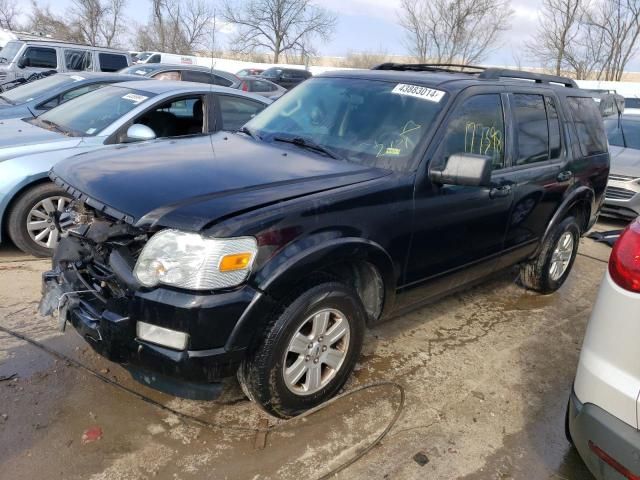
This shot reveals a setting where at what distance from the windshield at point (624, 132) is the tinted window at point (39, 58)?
A: 12.9 metres

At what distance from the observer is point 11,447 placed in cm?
253

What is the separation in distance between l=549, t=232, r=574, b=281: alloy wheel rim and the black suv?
665mm

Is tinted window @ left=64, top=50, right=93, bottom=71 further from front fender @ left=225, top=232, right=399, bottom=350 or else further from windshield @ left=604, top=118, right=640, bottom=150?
front fender @ left=225, top=232, right=399, bottom=350

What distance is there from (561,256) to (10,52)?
48.1 ft

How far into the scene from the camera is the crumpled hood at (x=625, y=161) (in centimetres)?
827

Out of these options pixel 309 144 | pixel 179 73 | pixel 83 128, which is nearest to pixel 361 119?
pixel 309 144

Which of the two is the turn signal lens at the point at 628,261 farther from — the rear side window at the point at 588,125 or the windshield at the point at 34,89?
the windshield at the point at 34,89

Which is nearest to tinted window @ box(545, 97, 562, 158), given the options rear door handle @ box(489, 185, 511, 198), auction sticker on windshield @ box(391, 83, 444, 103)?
rear door handle @ box(489, 185, 511, 198)

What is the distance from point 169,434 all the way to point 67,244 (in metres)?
1.17

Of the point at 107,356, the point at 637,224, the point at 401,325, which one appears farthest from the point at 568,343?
the point at 107,356

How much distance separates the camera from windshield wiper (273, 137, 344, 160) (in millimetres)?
3282

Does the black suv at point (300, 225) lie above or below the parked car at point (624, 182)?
above

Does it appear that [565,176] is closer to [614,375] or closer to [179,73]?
[614,375]

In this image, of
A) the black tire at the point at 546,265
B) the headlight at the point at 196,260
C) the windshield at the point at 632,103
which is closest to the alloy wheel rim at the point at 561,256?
the black tire at the point at 546,265
